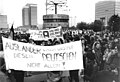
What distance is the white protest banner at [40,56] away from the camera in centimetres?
434

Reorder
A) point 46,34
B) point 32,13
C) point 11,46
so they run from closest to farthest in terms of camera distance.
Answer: point 11,46 → point 46,34 → point 32,13

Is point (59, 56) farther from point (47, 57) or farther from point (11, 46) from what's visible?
point (11, 46)

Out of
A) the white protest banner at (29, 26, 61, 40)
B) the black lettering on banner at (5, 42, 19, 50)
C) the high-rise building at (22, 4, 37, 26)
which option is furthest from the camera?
the high-rise building at (22, 4, 37, 26)

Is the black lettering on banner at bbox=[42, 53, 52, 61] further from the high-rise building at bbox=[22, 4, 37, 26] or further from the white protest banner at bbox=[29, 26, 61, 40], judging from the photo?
the high-rise building at bbox=[22, 4, 37, 26]

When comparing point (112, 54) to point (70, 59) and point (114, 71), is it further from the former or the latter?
point (70, 59)

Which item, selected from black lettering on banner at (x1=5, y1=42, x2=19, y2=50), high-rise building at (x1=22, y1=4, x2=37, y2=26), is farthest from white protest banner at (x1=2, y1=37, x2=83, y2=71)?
high-rise building at (x1=22, y1=4, x2=37, y2=26)

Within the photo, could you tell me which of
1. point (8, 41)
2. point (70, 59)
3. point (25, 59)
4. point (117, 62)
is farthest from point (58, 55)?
point (117, 62)

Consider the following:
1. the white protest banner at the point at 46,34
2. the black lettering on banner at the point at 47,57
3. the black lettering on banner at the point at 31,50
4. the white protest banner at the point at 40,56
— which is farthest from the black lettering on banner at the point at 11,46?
the white protest banner at the point at 46,34

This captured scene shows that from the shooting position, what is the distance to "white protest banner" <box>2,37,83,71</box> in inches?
171

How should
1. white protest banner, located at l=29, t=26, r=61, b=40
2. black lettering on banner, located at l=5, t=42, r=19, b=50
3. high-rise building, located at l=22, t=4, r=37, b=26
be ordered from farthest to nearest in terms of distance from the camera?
1. high-rise building, located at l=22, t=4, r=37, b=26
2. white protest banner, located at l=29, t=26, r=61, b=40
3. black lettering on banner, located at l=5, t=42, r=19, b=50

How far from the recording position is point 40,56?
4383 mm

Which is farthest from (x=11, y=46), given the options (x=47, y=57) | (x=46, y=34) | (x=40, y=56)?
(x=46, y=34)

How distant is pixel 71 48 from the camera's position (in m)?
4.44

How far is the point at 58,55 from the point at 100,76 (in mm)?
1212
